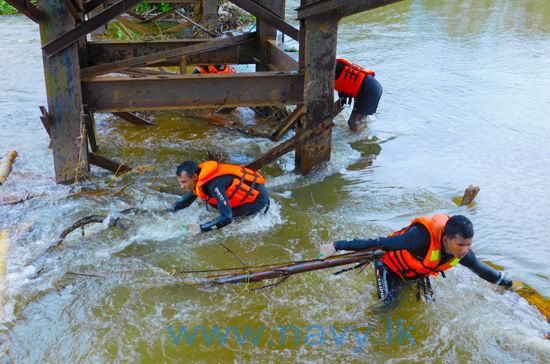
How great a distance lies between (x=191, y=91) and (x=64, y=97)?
1.30 meters

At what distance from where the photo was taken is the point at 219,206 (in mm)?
5359

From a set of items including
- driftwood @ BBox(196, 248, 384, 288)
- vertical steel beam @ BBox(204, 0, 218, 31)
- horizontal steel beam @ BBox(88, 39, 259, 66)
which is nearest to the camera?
driftwood @ BBox(196, 248, 384, 288)

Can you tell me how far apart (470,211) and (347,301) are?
7.36 ft

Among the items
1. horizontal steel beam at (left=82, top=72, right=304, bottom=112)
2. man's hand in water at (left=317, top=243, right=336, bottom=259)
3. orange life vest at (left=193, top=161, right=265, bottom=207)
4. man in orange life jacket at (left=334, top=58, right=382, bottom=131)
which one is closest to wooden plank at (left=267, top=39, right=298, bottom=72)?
horizontal steel beam at (left=82, top=72, right=304, bottom=112)

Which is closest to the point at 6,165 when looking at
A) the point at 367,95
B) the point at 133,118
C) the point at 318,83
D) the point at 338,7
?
the point at 133,118

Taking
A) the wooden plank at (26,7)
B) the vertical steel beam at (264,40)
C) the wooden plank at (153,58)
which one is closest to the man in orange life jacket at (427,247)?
the wooden plank at (153,58)

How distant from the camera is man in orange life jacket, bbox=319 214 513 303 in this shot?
397cm

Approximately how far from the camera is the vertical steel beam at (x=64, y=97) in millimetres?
5719

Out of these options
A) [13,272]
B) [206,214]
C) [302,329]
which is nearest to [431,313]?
[302,329]

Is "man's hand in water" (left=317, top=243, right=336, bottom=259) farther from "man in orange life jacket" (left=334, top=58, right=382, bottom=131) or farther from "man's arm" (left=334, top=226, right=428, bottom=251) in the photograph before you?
"man in orange life jacket" (left=334, top=58, right=382, bottom=131)

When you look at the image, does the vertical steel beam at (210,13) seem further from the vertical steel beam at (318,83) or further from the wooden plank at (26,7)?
the wooden plank at (26,7)

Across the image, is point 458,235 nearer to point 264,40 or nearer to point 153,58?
point 153,58

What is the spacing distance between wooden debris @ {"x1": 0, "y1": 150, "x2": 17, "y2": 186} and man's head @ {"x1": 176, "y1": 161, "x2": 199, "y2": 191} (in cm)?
259

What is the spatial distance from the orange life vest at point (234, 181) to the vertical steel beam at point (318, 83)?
1202 millimetres
